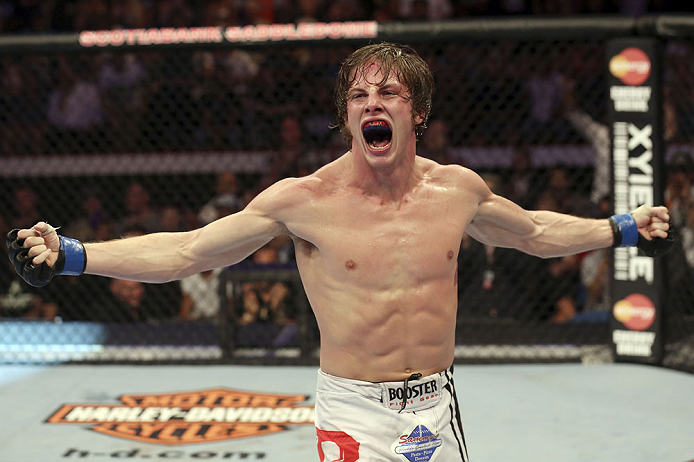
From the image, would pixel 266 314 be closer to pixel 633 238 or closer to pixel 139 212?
pixel 139 212

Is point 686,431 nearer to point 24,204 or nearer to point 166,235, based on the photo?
point 166,235

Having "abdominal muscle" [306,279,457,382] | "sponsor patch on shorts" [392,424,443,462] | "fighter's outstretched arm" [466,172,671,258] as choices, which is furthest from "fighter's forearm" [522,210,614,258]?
"sponsor patch on shorts" [392,424,443,462]

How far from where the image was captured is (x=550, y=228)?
2359 millimetres

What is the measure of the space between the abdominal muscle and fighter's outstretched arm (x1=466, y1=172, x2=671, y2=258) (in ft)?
0.92

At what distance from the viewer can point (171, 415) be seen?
3.45m

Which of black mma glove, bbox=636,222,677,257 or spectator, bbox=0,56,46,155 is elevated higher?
spectator, bbox=0,56,46,155

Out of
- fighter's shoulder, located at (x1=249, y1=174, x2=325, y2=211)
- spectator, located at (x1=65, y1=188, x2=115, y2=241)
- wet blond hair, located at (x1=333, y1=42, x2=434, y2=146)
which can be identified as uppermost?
wet blond hair, located at (x1=333, y1=42, x2=434, y2=146)

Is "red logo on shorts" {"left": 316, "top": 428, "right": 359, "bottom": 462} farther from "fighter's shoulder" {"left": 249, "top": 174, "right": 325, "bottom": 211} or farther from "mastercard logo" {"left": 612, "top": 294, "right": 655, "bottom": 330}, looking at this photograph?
"mastercard logo" {"left": 612, "top": 294, "right": 655, "bottom": 330}

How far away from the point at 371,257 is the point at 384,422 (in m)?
0.40

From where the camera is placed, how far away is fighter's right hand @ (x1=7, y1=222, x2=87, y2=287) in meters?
1.91

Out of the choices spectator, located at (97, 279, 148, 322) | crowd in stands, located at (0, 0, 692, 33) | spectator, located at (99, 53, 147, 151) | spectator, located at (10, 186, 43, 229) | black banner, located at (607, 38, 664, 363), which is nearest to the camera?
black banner, located at (607, 38, 664, 363)

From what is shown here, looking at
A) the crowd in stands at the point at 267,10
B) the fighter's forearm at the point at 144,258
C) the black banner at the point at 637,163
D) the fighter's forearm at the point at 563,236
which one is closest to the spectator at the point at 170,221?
the crowd in stands at the point at 267,10

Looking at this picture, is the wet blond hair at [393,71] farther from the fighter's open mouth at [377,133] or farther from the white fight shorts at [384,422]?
the white fight shorts at [384,422]

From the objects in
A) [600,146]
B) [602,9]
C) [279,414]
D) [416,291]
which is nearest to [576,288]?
[600,146]
